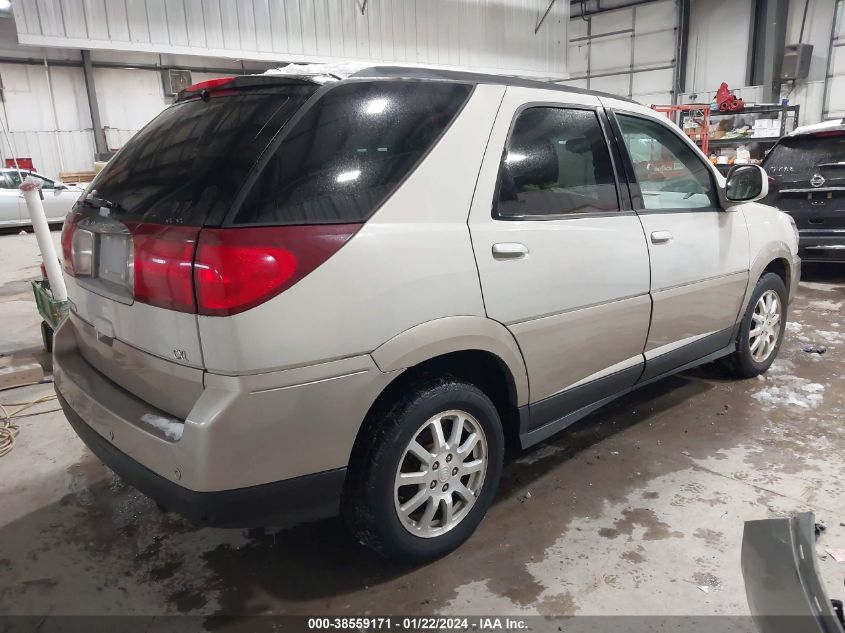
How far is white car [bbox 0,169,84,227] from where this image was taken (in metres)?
12.3

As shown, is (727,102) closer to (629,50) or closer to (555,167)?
(629,50)

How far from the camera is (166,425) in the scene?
1793 millimetres

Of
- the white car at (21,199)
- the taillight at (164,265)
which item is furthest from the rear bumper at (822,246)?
the white car at (21,199)

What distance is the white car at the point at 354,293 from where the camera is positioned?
1.68m

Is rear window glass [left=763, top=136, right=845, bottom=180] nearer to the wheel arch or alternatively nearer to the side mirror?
the wheel arch

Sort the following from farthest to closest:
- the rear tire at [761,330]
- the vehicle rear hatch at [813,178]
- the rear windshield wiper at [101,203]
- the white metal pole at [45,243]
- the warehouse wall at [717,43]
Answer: the warehouse wall at [717,43]
the vehicle rear hatch at [813,178]
the white metal pole at [45,243]
the rear tire at [761,330]
the rear windshield wiper at [101,203]

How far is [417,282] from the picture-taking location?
1910 mm

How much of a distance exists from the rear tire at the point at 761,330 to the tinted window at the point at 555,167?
1.58m

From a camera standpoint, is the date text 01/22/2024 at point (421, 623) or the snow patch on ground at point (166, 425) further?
the date text 01/22/2024 at point (421, 623)

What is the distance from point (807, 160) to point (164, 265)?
7.00m

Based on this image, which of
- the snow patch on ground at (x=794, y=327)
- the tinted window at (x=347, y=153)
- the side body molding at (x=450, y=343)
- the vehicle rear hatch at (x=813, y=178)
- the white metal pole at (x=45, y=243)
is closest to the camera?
the tinted window at (x=347, y=153)

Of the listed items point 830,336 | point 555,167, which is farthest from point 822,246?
point 555,167

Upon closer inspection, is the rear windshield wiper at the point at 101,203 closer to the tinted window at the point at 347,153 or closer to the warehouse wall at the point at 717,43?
the tinted window at the point at 347,153

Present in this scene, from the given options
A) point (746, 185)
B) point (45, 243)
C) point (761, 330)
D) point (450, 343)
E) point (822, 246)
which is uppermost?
point (746, 185)
